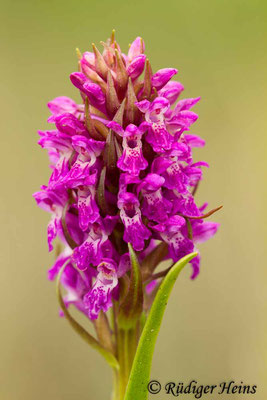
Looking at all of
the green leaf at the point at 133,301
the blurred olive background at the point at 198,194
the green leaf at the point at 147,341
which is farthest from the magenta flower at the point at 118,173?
the blurred olive background at the point at 198,194

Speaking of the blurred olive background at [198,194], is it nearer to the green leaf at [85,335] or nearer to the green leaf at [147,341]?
the green leaf at [85,335]

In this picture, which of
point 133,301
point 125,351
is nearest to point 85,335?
point 125,351

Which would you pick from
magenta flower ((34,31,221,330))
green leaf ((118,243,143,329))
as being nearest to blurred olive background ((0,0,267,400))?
green leaf ((118,243,143,329))

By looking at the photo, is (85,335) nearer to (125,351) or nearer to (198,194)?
(125,351)

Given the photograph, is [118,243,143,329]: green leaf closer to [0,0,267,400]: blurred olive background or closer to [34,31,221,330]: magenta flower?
[34,31,221,330]: magenta flower

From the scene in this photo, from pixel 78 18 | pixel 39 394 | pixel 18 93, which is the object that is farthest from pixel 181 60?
pixel 39 394
